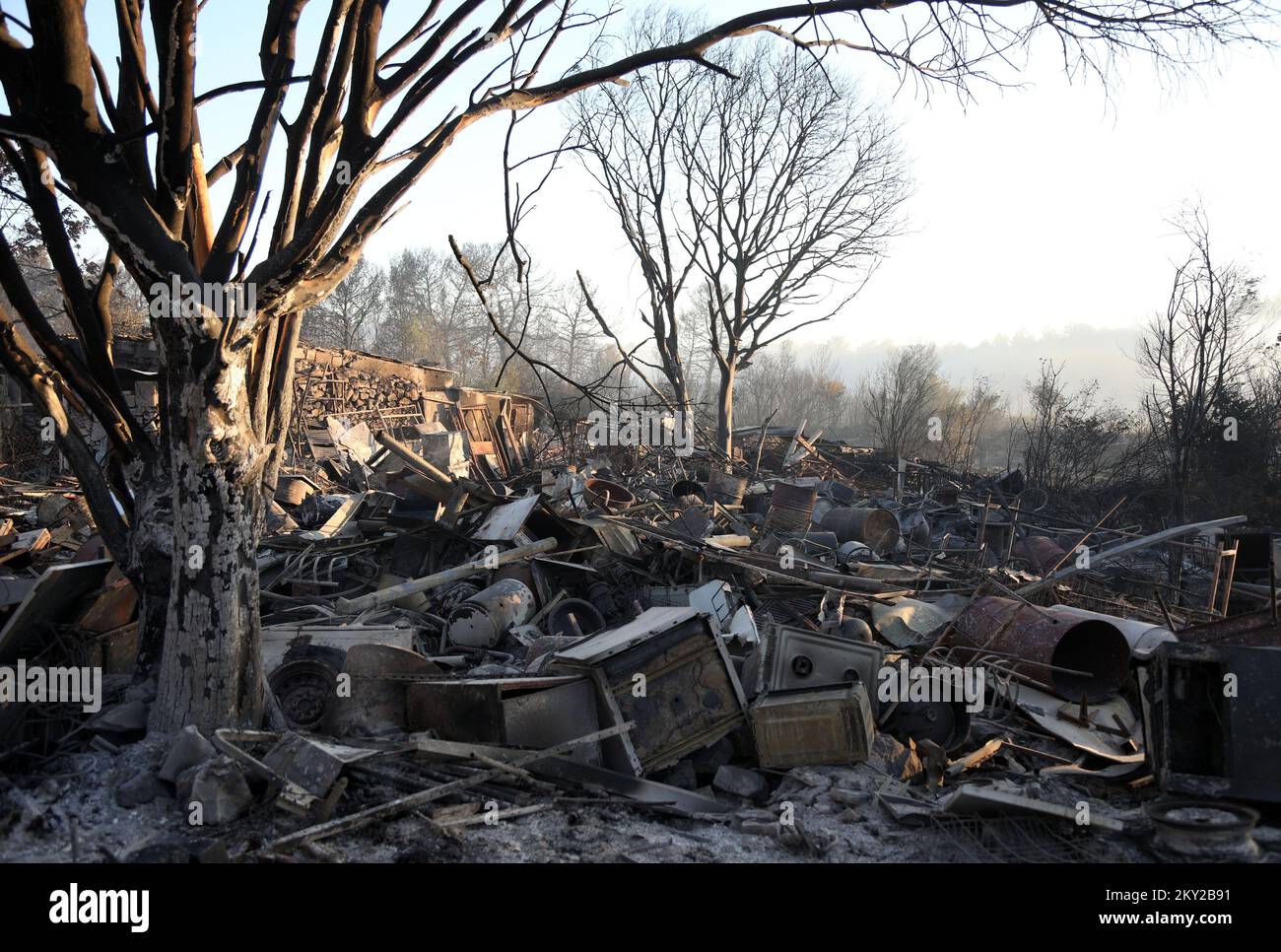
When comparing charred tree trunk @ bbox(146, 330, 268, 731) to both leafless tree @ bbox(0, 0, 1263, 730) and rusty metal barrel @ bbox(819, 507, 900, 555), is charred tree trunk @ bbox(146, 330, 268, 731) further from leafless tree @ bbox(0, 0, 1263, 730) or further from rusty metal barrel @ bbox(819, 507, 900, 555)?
rusty metal barrel @ bbox(819, 507, 900, 555)

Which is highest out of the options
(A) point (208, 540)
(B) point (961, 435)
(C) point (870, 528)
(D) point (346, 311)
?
(D) point (346, 311)

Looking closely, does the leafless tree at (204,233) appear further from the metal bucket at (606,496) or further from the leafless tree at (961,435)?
the leafless tree at (961,435)

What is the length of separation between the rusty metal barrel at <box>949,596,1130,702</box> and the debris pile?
2 cm

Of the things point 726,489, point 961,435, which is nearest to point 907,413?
point 961,435

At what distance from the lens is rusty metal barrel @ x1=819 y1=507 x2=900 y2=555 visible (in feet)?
37.6

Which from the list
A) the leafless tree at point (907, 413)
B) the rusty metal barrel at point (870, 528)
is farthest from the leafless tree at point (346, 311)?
the rusty metal barrel at point (870, 528)

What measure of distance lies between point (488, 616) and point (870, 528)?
21.3ft

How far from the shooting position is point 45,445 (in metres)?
14.5

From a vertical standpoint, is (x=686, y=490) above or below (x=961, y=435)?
below

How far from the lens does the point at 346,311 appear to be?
46250mm

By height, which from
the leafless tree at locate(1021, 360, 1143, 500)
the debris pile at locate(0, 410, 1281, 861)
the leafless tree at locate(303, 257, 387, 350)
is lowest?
the debris pile at locate(0, 410, 1281, 861)

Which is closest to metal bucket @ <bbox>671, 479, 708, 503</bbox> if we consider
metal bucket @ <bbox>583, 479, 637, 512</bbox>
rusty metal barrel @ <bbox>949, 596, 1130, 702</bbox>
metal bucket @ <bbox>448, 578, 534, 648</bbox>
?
metal bucket @ <bbox>583, 479, 637, 512</bbox>

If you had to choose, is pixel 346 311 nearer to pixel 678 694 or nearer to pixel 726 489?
pixel 726 489
